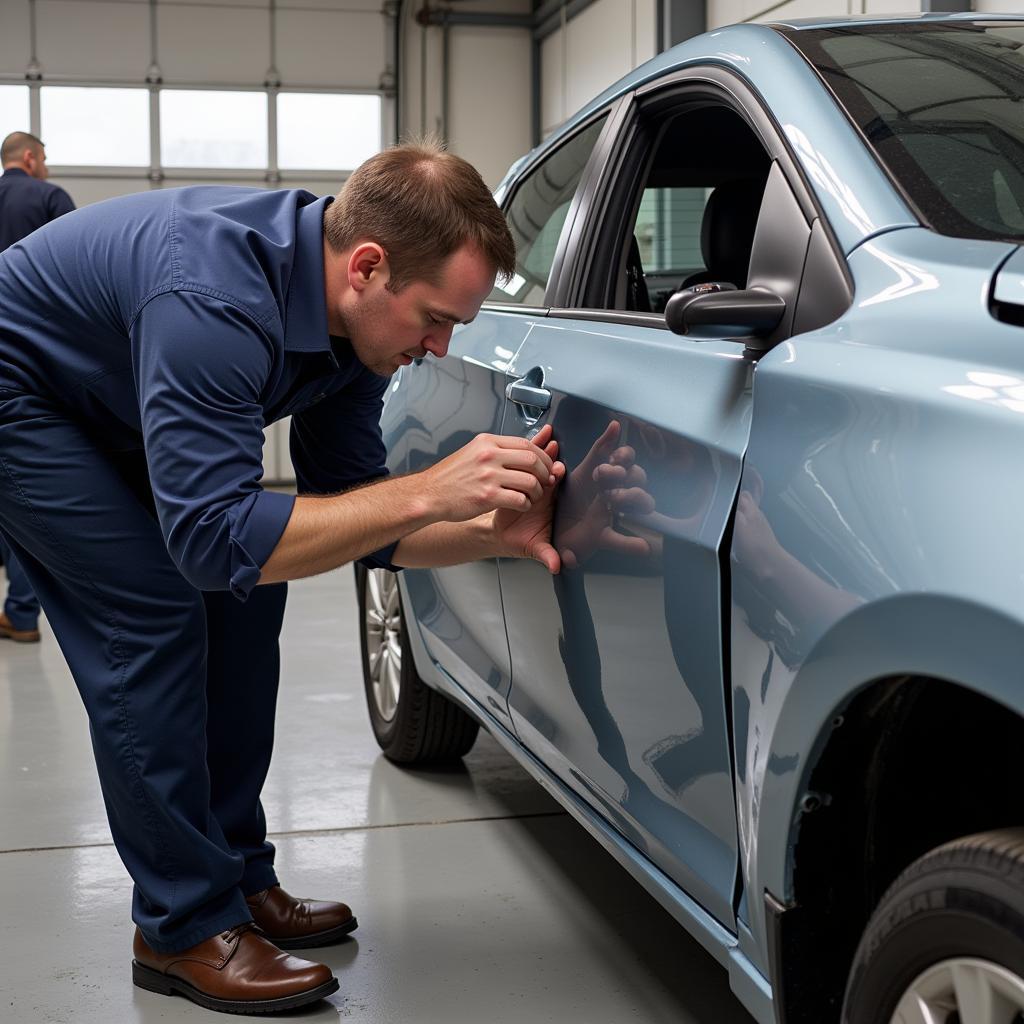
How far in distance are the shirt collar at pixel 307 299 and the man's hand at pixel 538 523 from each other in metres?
0.35

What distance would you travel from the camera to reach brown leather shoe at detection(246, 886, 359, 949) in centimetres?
236

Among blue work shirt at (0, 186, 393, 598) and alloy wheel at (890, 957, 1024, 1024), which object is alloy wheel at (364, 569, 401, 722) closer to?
blue work shirt at (0, 186, 393, 598)

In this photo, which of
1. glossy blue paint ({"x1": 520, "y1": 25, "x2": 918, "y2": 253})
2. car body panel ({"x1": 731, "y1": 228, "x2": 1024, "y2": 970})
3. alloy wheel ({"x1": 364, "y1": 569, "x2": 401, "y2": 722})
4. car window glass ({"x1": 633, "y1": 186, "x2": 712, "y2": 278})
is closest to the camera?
car body panel ({"x1": 731, "y1": 228, "x2": 1024, "y2": 970})

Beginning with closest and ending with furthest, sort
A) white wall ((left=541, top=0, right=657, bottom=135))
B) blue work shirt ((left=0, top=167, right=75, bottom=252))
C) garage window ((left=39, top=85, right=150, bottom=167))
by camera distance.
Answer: blue work shirt ((left=0, top=167, right=75, bottom=252)) → white wall ((left=541, top=0, right=657, bottom=135)) → garage window ((left=39, top=85, right=150, bottom=167))

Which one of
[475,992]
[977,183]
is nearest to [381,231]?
[977,183]

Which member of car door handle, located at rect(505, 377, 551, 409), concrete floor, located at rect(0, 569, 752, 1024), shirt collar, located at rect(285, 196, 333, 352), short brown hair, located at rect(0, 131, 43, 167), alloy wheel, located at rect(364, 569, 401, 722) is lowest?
concrete floor, located at rect(0, 569, 752, 1024)

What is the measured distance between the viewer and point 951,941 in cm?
116

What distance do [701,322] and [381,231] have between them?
1.93 ft

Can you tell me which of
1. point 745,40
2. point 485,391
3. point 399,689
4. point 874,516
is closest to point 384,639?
point 399,689

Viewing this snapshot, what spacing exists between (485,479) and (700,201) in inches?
47.6

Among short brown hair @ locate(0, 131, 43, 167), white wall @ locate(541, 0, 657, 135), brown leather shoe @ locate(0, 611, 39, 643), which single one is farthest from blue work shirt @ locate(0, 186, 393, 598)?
white wall @ locate(541, 0, 657, 135)

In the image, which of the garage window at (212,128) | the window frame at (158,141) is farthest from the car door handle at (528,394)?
the garage window at (212,128)

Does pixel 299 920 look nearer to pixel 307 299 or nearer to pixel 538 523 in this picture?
pixel 538 523

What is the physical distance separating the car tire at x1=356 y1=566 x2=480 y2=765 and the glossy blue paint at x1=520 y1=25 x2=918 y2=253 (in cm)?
161
